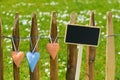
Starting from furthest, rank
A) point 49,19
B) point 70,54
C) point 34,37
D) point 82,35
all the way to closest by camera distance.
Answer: point 49,19, point 70,54, point 34,37, point 82,35

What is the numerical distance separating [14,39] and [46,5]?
9.52 metres

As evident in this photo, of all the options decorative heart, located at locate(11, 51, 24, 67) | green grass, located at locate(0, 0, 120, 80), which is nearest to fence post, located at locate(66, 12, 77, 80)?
decorative heart, located at locate(11, 51, 24, 67)

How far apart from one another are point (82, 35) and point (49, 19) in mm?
7088

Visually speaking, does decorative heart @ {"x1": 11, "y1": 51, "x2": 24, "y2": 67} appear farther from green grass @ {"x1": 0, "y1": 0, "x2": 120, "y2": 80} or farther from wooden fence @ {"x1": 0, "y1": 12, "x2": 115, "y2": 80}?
green grass @ {"x1": 0, "y1": 0, "x2": 120, "y2": 80}

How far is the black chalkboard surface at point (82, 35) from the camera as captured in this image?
529 cm

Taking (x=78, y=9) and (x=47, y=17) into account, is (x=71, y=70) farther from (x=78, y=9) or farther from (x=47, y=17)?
(x=78, y=9)

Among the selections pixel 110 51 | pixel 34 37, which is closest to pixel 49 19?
pixel 110 51

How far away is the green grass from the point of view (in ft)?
26.4

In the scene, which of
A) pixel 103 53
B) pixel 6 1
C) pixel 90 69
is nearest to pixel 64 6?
pixel 6 1

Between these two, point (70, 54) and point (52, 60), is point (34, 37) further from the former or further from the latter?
point (70, 54)

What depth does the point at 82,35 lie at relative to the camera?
17.4 feet

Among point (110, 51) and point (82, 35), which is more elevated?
point (82, 35)

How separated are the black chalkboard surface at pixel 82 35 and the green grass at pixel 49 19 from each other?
2.27 meters

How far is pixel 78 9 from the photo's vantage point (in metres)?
13.8
